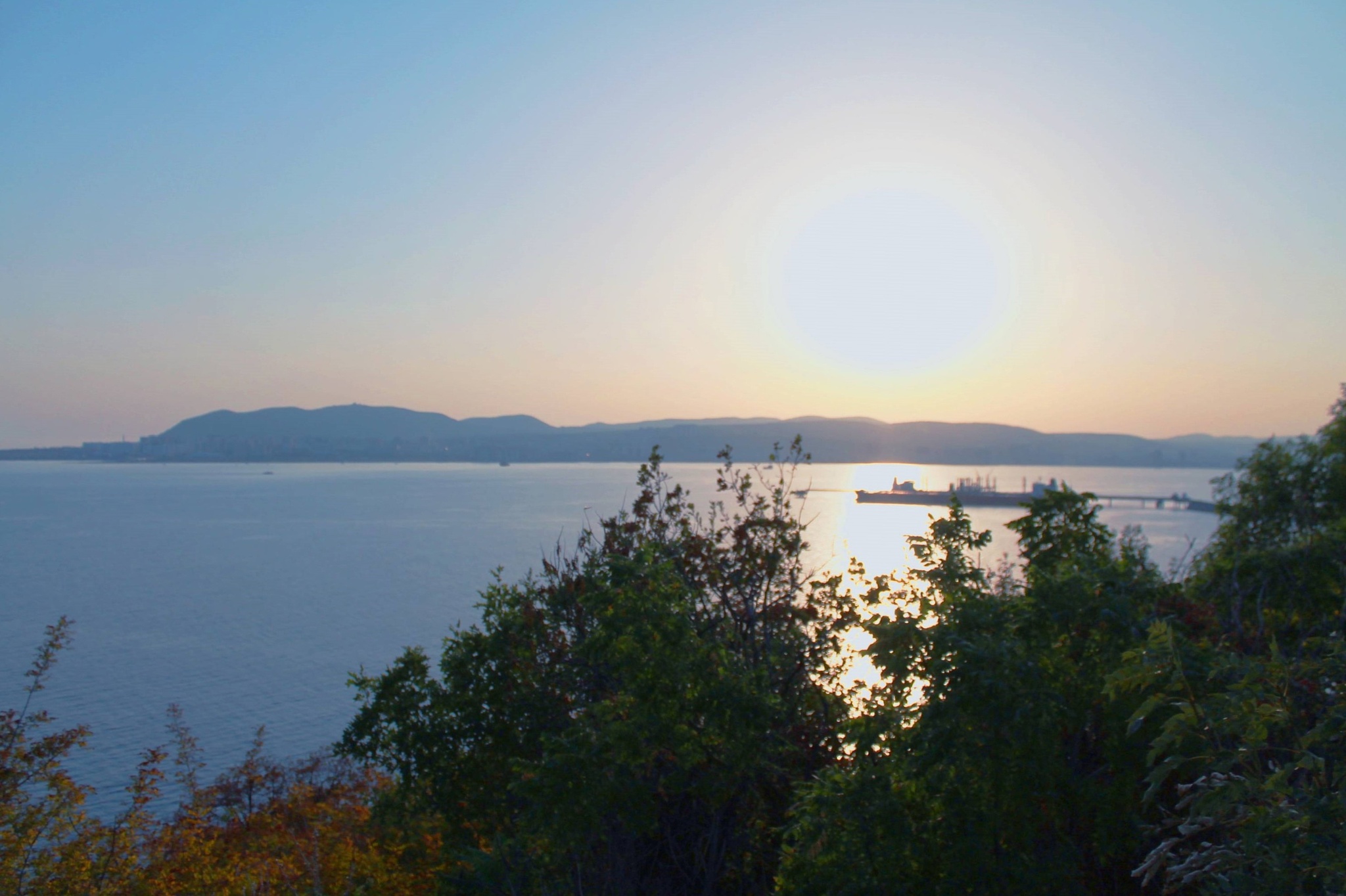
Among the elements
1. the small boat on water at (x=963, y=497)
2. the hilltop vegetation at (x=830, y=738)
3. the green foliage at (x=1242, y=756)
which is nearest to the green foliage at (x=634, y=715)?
the hilltop vegetation at (x=830, y=738)

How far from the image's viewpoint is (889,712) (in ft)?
24.1

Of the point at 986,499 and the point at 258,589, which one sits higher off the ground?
the point at 986,499

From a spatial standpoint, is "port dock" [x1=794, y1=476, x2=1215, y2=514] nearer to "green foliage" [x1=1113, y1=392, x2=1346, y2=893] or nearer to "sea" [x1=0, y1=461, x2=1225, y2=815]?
"sea" [x1=0, y1=461, x2=1225, y2=815]

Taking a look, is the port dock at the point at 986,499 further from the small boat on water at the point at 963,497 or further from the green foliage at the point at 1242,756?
the green foliage at the point at 1242,756

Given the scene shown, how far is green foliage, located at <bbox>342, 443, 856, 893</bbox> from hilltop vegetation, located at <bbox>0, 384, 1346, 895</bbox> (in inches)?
1.5

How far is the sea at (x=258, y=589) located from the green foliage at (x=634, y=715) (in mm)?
2382

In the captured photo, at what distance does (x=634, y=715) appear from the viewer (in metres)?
8.27

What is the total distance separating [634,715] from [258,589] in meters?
65.0

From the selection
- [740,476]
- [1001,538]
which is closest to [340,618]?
[740,476]

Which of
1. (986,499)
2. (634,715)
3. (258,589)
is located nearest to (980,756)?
(634,715)

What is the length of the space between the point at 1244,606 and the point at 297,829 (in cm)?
1911

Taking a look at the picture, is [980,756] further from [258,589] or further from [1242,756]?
[258,589]

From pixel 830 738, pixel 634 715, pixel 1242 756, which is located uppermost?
pixel 1242 756

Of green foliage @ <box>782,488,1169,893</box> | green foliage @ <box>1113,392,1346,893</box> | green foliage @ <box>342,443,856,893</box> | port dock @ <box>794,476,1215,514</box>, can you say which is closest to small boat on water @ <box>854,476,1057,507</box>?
port dock @ <box>794,476,1215,514</box>
